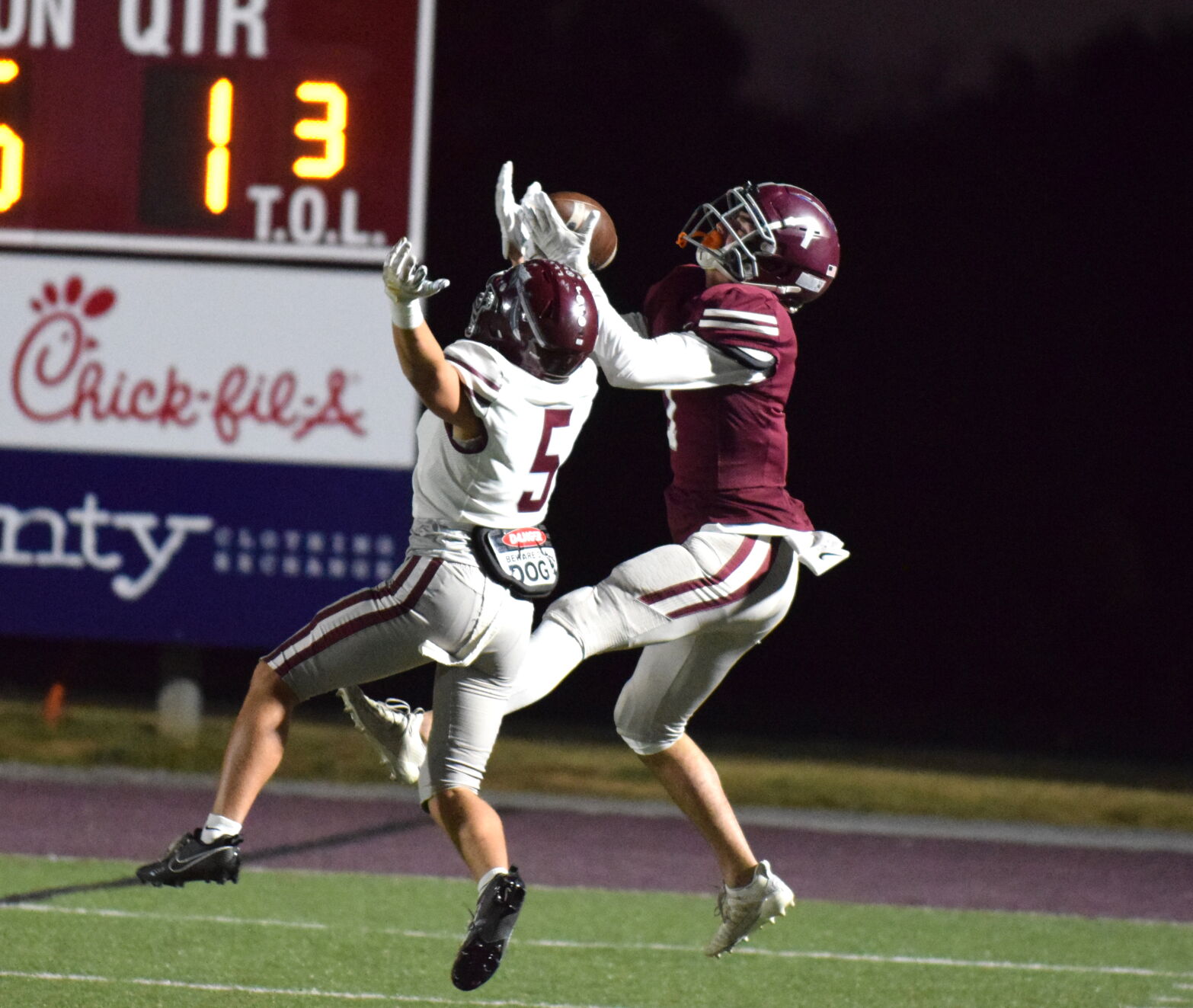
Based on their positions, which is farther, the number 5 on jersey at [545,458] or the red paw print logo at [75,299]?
the red paw print logo at [75,299]

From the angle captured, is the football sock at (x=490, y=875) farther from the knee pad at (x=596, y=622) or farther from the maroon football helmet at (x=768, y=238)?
the maroon football helmet at (x=768, y=238)

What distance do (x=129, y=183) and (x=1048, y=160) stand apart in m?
8.45

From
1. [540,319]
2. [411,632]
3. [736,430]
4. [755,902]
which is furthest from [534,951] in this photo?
[540,319]

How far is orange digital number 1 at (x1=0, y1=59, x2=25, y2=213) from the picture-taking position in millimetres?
8773

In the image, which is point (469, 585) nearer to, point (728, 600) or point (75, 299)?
point (728, 600)

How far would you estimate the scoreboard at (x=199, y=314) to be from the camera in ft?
28.7

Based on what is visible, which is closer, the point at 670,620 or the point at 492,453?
the point at 492,453

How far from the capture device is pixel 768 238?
15.4 feet

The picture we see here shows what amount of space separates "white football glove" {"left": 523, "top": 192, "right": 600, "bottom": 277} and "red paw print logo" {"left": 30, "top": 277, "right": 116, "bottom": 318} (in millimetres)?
5174

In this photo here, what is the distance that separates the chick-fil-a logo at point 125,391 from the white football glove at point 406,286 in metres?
5.26

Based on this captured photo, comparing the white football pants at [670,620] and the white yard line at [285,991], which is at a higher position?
the white football pants at [670,620]

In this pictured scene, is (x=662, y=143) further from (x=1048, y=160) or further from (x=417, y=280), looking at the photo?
(x=417, y=280)

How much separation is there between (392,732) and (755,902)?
0.97 metres

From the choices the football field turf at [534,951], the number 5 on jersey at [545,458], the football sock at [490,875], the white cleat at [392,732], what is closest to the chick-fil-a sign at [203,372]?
the football field turf at [534,951]
